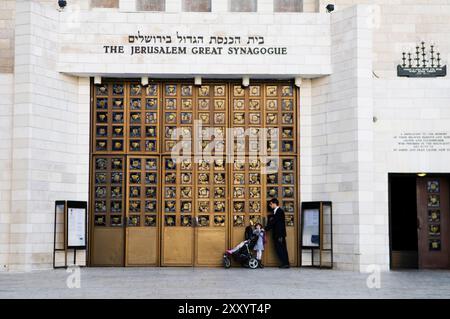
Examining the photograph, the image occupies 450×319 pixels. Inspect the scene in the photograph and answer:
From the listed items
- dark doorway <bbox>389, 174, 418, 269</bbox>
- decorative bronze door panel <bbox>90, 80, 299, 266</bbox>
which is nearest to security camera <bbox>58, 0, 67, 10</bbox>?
decorative bronze door panel <bbox>90, 80, 299, 266</bbox>

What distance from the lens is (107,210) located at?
20672 mm

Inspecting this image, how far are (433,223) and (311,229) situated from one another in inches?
138

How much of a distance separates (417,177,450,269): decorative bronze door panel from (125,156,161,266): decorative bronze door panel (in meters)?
7.31

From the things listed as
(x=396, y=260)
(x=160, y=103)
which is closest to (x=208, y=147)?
(x=160, y=103)

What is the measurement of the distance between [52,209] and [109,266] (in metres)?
2.23

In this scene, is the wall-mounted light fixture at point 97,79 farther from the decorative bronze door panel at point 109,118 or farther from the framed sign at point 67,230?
the framed sign at point 67,230

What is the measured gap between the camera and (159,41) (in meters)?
20.5

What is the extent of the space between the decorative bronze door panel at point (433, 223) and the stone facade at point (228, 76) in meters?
0.87

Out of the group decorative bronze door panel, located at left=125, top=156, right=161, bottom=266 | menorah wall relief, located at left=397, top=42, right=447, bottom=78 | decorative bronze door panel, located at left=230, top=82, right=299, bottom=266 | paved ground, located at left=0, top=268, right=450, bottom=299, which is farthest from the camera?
menorah wall relief, located at left=397, top=42, right=447, bottom=78

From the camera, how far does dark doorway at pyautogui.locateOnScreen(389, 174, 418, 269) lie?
20.9 metres

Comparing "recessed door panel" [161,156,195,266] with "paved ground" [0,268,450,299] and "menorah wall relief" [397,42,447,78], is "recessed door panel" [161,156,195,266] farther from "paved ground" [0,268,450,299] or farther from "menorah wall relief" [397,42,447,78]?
"menorah wall relief" [397,42,447,78]

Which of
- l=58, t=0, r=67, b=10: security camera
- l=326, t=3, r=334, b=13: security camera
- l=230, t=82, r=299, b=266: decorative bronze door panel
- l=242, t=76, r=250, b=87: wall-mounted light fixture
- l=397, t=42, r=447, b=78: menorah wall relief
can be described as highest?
l=58, t=0, r=67, b=10: security camera

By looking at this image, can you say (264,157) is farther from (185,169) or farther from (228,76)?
(228,76)

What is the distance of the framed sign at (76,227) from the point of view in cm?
1983
